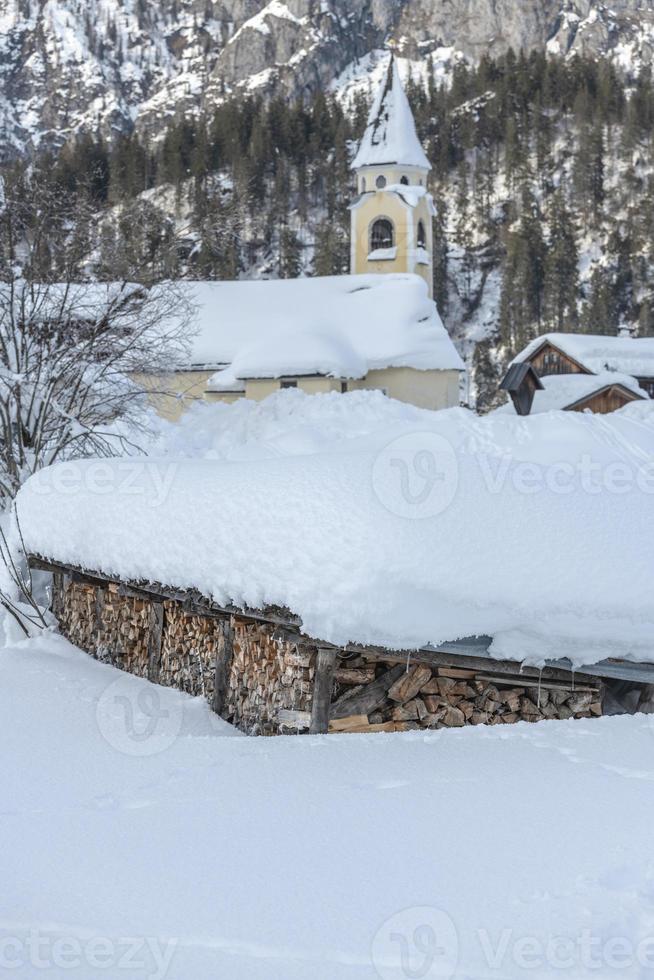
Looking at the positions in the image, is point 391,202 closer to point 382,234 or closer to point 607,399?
point 382,234

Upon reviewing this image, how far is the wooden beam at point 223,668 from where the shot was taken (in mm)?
6961

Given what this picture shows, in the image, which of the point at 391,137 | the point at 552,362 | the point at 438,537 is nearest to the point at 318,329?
the point at 552,362

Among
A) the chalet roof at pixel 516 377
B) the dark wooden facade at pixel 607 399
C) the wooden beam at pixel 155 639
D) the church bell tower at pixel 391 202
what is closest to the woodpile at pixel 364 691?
the wooden beam at pixel 155 639

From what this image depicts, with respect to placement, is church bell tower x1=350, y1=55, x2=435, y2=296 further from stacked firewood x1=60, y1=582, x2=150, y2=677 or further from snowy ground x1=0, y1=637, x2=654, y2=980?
snowy ground x1=0, y1=637, x2=654, y2=980

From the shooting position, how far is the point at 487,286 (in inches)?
3450

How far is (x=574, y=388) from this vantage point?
3572 cm

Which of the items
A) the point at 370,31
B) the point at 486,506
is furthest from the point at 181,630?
the point at 370,31

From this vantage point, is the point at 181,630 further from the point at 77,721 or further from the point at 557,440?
the point at 557,440

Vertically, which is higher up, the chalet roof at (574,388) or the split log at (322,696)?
the chalet roof at (574,388)

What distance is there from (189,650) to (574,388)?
3019 cm

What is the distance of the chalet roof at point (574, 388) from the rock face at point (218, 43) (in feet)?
412

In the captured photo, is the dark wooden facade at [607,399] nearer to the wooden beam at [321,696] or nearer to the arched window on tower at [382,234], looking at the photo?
the arched window on tower at [382,234]

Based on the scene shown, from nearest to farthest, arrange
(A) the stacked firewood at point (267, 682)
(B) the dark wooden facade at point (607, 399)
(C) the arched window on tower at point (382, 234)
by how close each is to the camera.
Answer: (A) the stacked firewood at point (267, 682)
(B) the dark wooden facade at point (607, 399)
(C) the arched window on tower at point (382, 234)

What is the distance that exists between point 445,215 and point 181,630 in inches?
3549
